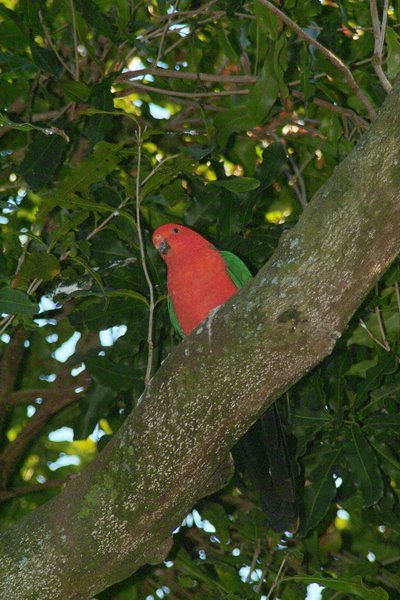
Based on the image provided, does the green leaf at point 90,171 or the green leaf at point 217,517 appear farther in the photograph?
the green leaf at point 217,517

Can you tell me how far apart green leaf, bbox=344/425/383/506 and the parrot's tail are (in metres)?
0.44

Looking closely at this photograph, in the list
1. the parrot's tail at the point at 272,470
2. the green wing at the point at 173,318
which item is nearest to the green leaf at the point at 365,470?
the parrot's tail at the point at 272,470

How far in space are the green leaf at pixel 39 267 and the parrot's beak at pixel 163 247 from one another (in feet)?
2.34

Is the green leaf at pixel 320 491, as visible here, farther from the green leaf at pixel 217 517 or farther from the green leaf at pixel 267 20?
the green leaf at pixel 267 20

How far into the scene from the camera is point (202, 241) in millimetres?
3914

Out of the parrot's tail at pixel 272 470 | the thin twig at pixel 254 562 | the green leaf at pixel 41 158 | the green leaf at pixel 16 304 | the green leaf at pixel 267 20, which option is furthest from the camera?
the thin twig at pixel 254 562

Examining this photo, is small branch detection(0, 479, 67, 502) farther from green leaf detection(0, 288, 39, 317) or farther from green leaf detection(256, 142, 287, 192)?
green leaf detection(256, 142, 287, 192)

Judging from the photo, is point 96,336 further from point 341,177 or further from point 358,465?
point 341,177

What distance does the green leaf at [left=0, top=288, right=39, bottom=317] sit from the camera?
9.25 feet

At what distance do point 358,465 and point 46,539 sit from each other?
5.52 feet

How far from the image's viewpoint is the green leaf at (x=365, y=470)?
3.72 meters

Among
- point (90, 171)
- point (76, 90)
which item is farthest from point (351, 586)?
point (76, 90)

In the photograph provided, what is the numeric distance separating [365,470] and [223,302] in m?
1.07

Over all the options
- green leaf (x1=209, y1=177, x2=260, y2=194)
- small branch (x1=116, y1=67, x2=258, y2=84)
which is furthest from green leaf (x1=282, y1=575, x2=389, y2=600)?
small branch (x1=116, y1=67, x2=258, y2=84)
